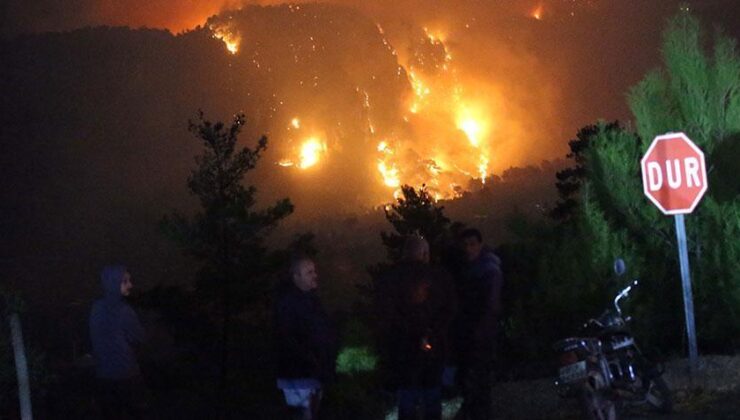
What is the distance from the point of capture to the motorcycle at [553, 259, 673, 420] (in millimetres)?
8766

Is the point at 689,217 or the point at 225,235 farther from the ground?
the point at 225,235

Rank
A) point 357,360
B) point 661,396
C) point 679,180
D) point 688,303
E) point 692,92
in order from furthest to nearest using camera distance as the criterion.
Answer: point 357,360 < point 692,92 < point 679,180 < point 688,303 < point 661,396

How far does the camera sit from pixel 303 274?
26.1 ft

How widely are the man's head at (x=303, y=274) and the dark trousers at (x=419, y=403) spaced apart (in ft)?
3.57

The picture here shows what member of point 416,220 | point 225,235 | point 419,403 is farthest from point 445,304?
point 225,235

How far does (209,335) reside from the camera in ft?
77.4

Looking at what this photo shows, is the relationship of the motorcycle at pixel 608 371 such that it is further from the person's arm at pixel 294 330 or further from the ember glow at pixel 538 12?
the ember glow at pixel 538 12

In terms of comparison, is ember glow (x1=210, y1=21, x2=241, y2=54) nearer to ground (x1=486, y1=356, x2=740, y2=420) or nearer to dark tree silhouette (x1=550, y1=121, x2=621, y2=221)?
dark tree silhouette (x1=550, y1=121, x2=621, y2=221)

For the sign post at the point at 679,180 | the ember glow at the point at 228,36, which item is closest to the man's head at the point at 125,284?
the sign post at the point at 679,180

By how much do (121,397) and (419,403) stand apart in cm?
229

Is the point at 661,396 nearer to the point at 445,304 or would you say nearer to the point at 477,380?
the point at 477,380

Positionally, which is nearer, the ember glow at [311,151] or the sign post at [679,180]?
the sign post at [679,180]

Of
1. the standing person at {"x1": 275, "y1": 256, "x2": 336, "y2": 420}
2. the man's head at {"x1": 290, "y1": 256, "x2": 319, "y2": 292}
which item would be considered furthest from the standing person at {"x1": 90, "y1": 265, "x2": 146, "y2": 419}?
the man's head at {"x1": 290, "y1": 256, "x2": 319, "y2": 292}

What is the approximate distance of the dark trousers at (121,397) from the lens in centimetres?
834
